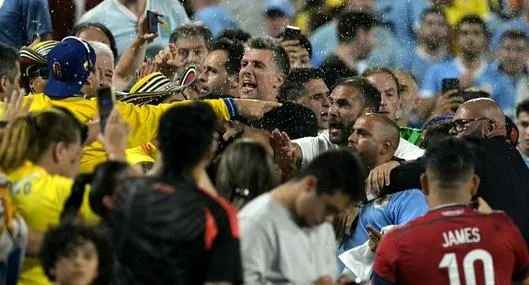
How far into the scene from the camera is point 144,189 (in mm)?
6348

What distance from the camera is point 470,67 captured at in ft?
45.8

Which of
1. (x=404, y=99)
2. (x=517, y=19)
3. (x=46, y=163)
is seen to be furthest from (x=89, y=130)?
(x=517, y=19)

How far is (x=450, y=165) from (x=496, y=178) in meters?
1.37

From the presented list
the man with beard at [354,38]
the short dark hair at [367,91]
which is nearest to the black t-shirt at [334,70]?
the man with beard at [354,38]

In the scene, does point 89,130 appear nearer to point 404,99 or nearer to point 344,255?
point 344,255

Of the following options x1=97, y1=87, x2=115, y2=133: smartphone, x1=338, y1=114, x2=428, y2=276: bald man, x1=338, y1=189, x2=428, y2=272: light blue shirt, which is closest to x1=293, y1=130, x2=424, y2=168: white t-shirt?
x1=338, y1=114, x2=428, y2=276: bald man

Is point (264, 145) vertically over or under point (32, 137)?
under

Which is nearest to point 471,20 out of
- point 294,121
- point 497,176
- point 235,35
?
point 235,35

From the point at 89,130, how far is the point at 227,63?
112 inches

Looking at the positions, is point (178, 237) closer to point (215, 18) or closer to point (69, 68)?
point (69, 68)

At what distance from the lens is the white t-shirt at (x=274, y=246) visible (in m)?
Answer: 6.62

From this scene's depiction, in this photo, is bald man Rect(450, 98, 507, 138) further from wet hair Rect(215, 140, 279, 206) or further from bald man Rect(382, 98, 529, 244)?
wet hair Rect(215, 140, 279, 206)

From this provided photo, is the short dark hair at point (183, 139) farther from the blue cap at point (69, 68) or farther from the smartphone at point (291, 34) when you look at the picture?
the smartphone at point (291, 34)

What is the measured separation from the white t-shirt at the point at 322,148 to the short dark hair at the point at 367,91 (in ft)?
1.00
